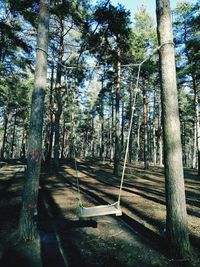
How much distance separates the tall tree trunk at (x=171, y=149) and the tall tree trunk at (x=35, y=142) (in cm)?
268

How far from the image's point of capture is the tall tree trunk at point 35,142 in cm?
509

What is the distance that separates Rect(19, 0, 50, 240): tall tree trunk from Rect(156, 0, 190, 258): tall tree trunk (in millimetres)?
2683

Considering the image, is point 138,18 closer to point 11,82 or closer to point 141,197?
point 11,82

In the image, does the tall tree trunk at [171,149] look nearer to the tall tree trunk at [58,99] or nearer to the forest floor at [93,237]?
the forest floor at [93,237]

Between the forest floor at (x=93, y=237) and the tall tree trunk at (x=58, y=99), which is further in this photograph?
the tall tree trunk at (x=58, y=99)

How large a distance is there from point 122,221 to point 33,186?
2.73m

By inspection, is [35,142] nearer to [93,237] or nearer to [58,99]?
[93,237]

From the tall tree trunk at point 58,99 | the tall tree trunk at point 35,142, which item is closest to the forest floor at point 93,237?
the tall tree trunk at point 35,142

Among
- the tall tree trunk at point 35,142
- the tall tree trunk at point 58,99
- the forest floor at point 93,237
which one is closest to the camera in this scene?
the forest floor at point 93,237

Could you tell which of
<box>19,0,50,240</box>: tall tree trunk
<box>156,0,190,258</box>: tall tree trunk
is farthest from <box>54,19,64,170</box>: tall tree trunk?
<box>156,0,190,258</box>: tall tree trunk

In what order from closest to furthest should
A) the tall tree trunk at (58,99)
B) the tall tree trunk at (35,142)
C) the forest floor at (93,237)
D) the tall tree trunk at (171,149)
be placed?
the forest floor at (93,237)
the tall tree trunk at (171,149)
the tall tree trunk at (35,142)
the tall tree trunk at (58,99)

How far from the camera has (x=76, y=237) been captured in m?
5.44

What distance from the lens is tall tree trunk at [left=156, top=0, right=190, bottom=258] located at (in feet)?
14.6

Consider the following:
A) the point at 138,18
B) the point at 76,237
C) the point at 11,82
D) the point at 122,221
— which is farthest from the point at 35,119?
the point at 138,18
